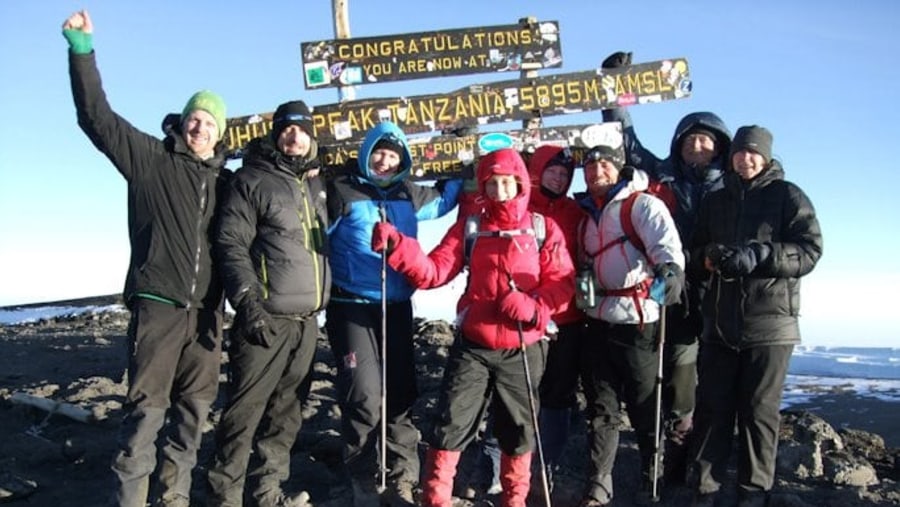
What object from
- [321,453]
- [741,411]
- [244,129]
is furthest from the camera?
[244,129]

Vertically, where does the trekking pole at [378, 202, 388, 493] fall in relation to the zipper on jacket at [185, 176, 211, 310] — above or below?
below

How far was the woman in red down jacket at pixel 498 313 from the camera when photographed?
187 inches

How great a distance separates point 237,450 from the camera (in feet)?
15.9

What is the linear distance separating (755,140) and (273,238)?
3.25 m

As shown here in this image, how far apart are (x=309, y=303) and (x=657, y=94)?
13.6ft

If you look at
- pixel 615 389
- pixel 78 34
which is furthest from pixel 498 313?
pixel 78 34

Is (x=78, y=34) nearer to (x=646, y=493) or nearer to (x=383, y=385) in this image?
(x=383, y=385)

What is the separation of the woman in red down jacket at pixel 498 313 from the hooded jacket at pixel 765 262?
104 centimetres

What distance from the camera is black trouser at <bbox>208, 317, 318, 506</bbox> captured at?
4.83 m

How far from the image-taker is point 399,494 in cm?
502

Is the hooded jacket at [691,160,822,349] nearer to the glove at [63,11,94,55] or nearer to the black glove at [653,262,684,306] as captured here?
the black glove at [653,262,684,306]

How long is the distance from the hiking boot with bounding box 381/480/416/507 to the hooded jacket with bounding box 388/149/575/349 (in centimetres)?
113

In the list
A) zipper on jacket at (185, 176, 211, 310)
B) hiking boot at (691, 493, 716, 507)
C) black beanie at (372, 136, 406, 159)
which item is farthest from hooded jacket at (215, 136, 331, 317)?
hiking boot at (691, 493, 716, 507)

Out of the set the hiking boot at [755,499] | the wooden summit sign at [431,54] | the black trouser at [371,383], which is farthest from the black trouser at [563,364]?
the wooden summit sign at [431,54]
